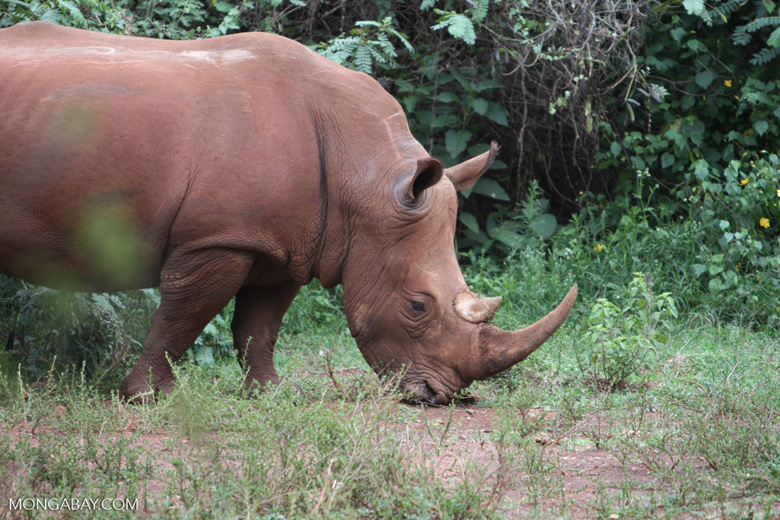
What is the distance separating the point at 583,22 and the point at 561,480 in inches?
215

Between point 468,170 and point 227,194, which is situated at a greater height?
point 227,194

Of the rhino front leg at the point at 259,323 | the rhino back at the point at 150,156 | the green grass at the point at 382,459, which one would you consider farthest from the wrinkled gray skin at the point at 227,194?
the green grass at the point at 382,459

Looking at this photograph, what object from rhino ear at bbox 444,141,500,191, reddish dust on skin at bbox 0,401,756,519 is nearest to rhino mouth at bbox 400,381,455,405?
reddish dust on skin at bbox 0,401,756,519

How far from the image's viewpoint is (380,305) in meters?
4.96

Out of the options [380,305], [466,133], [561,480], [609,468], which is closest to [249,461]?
[561,480]

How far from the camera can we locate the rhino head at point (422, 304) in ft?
15.9

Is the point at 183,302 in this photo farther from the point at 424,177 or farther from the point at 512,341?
the point at 512,341

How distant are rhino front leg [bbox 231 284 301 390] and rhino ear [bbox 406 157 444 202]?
3.42 ft

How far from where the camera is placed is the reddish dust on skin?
125 inches

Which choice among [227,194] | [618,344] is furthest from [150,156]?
[618,344]

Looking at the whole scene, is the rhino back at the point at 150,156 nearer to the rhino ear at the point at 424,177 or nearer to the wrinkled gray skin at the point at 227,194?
the wrinkled gray skin at the point at 227,194

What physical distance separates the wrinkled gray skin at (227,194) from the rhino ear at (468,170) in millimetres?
101

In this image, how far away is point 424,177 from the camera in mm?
4789

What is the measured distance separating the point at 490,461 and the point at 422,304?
173cm
